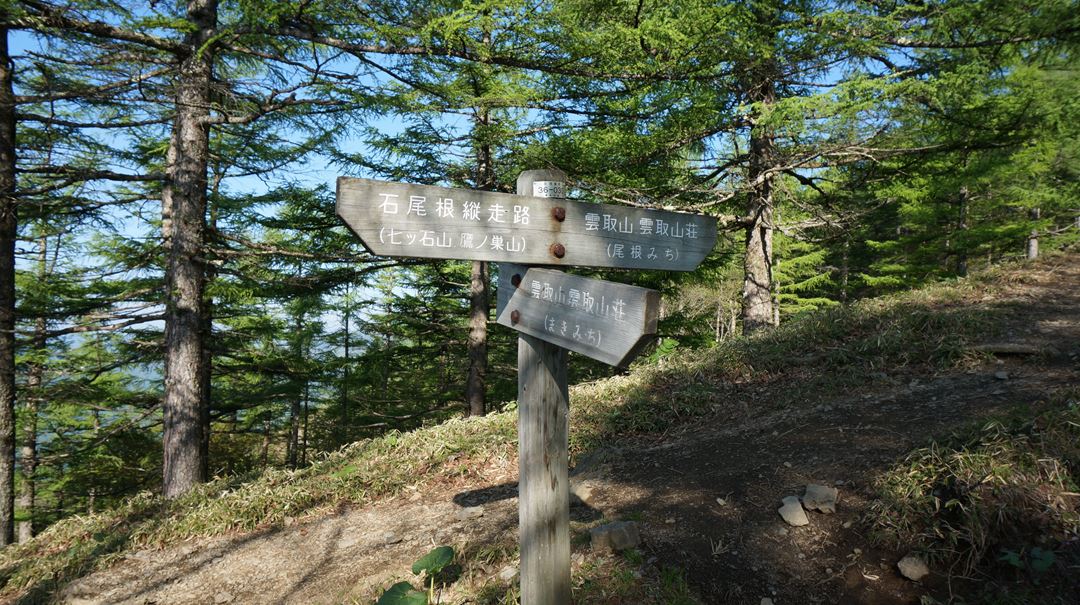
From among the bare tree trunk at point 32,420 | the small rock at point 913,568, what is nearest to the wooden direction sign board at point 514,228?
the small rock at point 913,568

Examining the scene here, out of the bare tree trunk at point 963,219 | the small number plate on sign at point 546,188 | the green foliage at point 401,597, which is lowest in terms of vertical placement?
the green foliage at point 401,597

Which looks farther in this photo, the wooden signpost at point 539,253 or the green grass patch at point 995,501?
the green grass patch at point 995,501

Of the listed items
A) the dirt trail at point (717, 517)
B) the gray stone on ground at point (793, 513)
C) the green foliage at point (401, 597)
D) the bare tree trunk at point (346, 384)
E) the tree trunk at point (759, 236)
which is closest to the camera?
the green foliage at point (401, 597)

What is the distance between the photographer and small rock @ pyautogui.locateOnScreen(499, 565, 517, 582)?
348 centimetres

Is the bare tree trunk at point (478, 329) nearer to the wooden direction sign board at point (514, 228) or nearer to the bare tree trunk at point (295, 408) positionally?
the bare tree trunk at point (295, 408)

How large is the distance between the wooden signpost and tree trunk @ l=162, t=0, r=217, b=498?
6.22m

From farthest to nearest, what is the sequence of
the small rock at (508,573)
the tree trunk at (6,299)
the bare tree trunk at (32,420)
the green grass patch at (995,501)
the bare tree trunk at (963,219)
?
1. the bare tree trunk at (963,219)
2. the bare tree trunk at (32,420)
3. the tree trunk at (6,299)
4. the small rock at (508,573)
5. the green grass patch at (995,501)

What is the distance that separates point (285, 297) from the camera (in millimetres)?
9656

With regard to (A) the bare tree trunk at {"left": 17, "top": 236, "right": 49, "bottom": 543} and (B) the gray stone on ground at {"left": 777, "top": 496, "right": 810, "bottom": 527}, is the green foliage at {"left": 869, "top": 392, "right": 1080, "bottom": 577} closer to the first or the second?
(B) the gray stone on ground at {"left": 777, "top": 496, "right": 810, "bottom": 527}

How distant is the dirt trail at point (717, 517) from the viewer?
10.8ft

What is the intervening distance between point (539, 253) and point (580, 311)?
48cm

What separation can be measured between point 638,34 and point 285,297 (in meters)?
7.54

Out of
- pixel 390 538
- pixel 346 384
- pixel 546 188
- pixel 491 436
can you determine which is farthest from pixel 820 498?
pixel 346 384

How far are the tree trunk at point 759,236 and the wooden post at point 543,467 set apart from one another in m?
7.60
